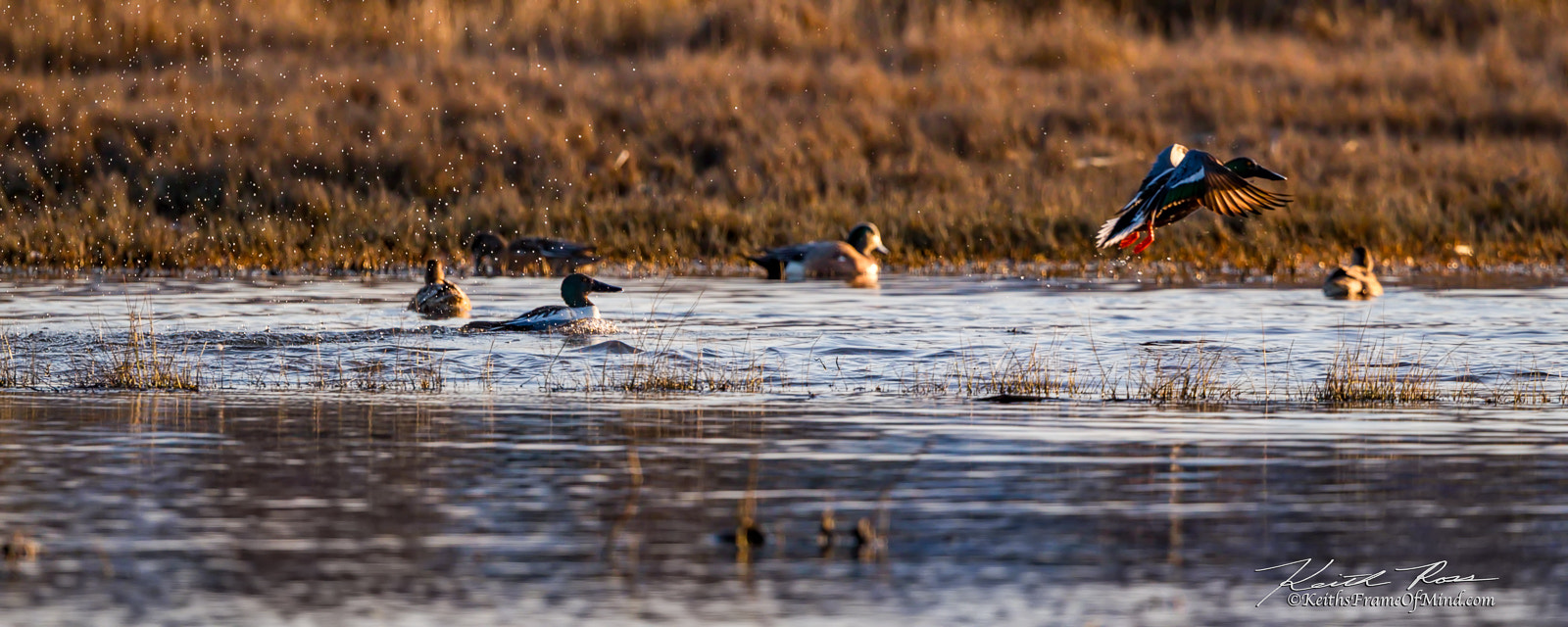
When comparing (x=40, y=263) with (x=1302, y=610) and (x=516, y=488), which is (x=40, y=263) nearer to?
(x=516, y=488)

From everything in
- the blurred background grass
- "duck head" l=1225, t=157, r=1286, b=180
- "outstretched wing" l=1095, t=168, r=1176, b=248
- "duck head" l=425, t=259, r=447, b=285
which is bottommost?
"duck head" l=425, t=259, r=447, b=285

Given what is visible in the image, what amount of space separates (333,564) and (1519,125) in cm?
2719

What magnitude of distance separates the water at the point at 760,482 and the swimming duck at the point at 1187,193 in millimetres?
834

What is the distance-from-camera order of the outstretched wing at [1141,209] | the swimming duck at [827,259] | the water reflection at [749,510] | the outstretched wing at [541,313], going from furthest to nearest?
the swimming duck at [827,259], the outstretched wing at [541,313], the outstretched wing at [1141,209], the water reflection at [749,510]

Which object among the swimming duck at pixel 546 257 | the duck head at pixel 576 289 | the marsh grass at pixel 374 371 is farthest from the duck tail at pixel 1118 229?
the swimming duck at pixel 546 257

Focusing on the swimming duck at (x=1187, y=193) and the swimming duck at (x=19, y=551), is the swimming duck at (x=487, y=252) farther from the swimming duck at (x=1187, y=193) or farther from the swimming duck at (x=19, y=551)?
the swimming duck at (x=19, y=551)

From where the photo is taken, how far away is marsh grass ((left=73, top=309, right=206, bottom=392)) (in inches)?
442

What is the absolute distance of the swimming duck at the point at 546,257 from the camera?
20.9 meters

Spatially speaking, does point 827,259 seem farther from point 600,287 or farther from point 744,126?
point 744,126

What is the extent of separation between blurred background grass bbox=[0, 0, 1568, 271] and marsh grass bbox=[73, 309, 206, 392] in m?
8.40

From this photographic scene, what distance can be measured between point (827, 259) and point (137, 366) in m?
9.75

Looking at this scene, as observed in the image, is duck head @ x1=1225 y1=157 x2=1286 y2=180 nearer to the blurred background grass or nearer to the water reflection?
the water reflection

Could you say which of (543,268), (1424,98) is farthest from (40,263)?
(1424,98)

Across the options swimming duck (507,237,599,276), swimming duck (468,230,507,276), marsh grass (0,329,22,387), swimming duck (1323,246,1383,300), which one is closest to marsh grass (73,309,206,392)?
marsh grass (0,329,22,387)
